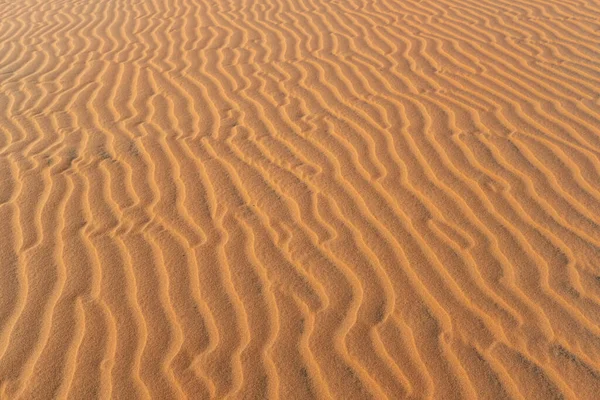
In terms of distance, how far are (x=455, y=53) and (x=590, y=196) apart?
9.19ft

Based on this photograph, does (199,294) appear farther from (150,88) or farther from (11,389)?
(150,88)

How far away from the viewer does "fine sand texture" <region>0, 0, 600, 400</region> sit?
274 centimetres

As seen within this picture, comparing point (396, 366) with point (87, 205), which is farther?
point (87, 205)

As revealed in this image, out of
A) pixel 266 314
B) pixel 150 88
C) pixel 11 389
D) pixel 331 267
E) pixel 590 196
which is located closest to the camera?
pixel 11 389

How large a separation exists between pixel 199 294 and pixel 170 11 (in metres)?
6.17

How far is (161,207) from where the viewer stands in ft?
12.7

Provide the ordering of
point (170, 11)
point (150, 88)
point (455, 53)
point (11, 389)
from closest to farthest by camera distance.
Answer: point (11, 389) → point (150, 88) → point (455, 53) → point (170, 11)

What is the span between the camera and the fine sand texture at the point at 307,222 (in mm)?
2736

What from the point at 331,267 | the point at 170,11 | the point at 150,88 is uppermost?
the point at 331,267

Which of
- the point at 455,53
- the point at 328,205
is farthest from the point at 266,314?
the point at 455,53

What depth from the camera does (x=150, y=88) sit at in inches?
226

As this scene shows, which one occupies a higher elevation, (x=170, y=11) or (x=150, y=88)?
(x=150, y=88)

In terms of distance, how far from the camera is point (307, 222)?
3.67m

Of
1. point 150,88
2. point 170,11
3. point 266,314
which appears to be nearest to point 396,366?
point 266,314
